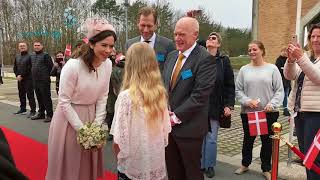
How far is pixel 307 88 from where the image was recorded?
4008mm

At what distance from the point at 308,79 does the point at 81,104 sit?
240 centimetres

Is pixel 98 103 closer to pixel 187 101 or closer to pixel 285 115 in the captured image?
pixel 187 101

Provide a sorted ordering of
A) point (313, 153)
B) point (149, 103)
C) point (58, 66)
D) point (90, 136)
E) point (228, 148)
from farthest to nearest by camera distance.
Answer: point (58, 66) < point (228, 148) < point (313, 153) < point (90, 136) < point (149, 103)

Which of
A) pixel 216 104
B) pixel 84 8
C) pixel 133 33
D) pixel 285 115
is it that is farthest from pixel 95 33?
pixel 84 8

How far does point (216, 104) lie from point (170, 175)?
1542 millimetres

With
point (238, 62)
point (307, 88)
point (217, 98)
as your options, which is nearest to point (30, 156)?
point (217, 98)

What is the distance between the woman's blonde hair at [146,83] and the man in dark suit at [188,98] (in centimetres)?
54

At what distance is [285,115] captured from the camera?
34.0 feet

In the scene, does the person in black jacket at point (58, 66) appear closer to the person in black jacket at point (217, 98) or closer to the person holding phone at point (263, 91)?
the person in black jacket at point (217, 98)

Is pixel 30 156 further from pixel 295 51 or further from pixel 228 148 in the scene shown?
pixel 295 51

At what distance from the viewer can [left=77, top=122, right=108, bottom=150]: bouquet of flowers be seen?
349 cm

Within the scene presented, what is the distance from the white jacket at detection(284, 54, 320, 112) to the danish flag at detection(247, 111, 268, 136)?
986 millimetres

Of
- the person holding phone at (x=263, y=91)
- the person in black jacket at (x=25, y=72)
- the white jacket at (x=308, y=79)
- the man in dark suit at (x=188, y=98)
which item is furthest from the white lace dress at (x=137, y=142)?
the person in black jacket at (x=25, y=72)

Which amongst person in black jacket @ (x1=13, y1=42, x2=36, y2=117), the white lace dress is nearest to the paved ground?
person in black jacket @ (x1=13, y1=42, x2=36, y2=117)
